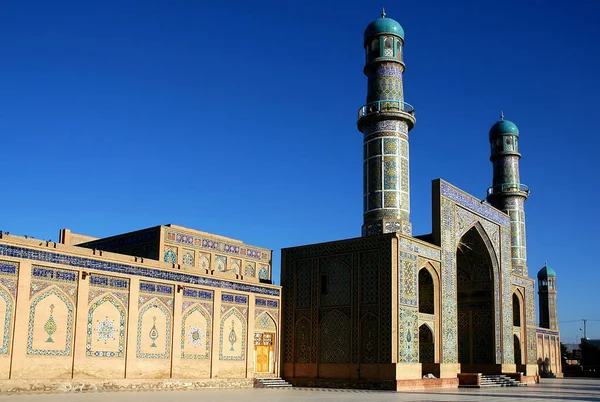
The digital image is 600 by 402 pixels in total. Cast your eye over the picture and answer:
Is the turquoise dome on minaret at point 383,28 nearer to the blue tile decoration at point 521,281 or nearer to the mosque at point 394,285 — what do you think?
the mosque at point 394,285

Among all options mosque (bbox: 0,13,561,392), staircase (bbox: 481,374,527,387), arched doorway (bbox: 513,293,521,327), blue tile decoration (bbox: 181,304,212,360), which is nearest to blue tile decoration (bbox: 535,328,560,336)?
arched doorway (bbox: 513,293,521,327)

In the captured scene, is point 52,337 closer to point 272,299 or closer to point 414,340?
point 272,299

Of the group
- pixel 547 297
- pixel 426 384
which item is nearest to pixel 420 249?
pixel 426 384

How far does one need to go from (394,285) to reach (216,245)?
25.3ft

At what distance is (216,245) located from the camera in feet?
82.5

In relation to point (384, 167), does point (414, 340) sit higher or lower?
lower

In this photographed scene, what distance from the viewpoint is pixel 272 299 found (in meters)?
→ 22.5

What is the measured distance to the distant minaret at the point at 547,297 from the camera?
46781 millimetres

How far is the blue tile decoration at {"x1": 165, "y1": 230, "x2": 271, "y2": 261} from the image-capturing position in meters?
23.2

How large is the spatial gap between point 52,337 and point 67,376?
1.00 meters

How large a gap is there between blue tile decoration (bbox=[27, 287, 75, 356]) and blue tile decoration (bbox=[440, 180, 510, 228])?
1313cm

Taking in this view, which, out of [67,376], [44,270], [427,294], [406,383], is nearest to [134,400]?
[67,376]

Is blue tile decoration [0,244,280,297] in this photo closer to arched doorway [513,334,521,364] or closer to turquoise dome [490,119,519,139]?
arched doorway [513,334,521,364]

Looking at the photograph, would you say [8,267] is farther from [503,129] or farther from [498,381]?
[503,129]
